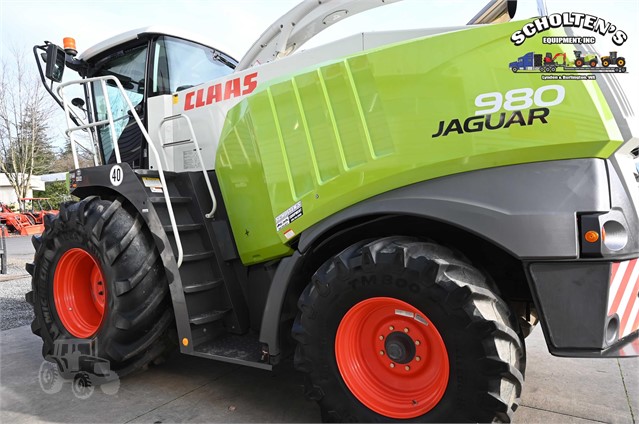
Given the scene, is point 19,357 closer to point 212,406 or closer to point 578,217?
point 212,406

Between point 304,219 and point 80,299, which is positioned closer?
point 304,219

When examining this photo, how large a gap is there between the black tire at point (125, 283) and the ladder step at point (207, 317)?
292 millimetres

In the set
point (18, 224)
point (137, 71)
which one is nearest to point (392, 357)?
point (137, 71)

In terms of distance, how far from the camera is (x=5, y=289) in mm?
6566

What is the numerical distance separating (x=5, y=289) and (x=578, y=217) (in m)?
7.56

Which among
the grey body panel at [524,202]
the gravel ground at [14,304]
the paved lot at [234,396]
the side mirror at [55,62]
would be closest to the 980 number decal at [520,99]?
the grey body panel at [524,202]

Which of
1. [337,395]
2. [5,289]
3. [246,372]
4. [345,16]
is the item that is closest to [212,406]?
[246,372]

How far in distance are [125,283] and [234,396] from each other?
1.07m

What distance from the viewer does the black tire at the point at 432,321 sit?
2.02 meters

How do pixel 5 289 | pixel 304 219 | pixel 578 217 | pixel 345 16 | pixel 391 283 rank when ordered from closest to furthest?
pixel 578 217, pixel 391 283, pixel 304 219, pixel 345 16, pixel 5 289

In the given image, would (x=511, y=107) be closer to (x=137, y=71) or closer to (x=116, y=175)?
(x=116, y=175)

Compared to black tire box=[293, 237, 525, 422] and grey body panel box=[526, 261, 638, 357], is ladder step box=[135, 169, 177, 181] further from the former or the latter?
grey body panel box=[526, 261, 638, 357]

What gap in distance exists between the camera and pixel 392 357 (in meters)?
2.36

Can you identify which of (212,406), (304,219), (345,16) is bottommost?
(212,406)
